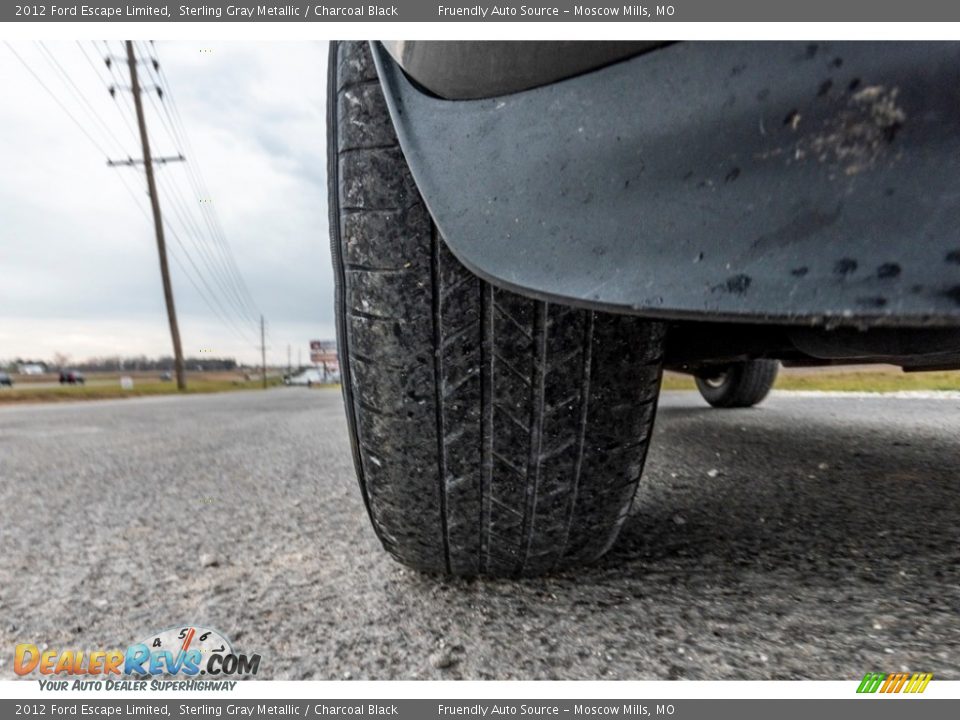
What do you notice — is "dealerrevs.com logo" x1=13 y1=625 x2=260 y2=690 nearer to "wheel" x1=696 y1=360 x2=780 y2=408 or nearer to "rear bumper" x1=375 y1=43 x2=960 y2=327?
"rear bumper" x1=375 y1=43 x2=960 y2=327

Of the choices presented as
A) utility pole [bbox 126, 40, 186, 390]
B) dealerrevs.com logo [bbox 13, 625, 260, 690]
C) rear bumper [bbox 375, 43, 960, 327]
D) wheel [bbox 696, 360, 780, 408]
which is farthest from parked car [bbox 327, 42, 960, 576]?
utility pole [bbox 126, 40, 186, 390]

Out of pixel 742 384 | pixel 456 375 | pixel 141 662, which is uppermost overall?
pixel 456 375

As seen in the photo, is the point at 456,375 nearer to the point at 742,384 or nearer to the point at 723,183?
the point at 723,183

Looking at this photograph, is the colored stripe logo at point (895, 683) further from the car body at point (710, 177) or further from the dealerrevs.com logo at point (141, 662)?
the dealerrevs.com logo at point (141, 662)

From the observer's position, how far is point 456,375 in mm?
534

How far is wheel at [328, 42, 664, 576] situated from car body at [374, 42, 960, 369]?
0.08 metres

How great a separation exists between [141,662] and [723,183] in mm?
703

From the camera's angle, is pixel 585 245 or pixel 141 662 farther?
pixel 141 662

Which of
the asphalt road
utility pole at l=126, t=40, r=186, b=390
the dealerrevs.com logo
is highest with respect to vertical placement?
utility pole at l=126, t=40, r=186, b=390

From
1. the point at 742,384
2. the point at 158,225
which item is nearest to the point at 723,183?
the point at 742,384

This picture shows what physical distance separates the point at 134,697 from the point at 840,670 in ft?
2.17

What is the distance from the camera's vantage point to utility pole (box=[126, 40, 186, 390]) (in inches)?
496

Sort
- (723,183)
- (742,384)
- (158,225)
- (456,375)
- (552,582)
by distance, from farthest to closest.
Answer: (158,225) < (742,384) < (552,582) < (456,375) < (723,183)
